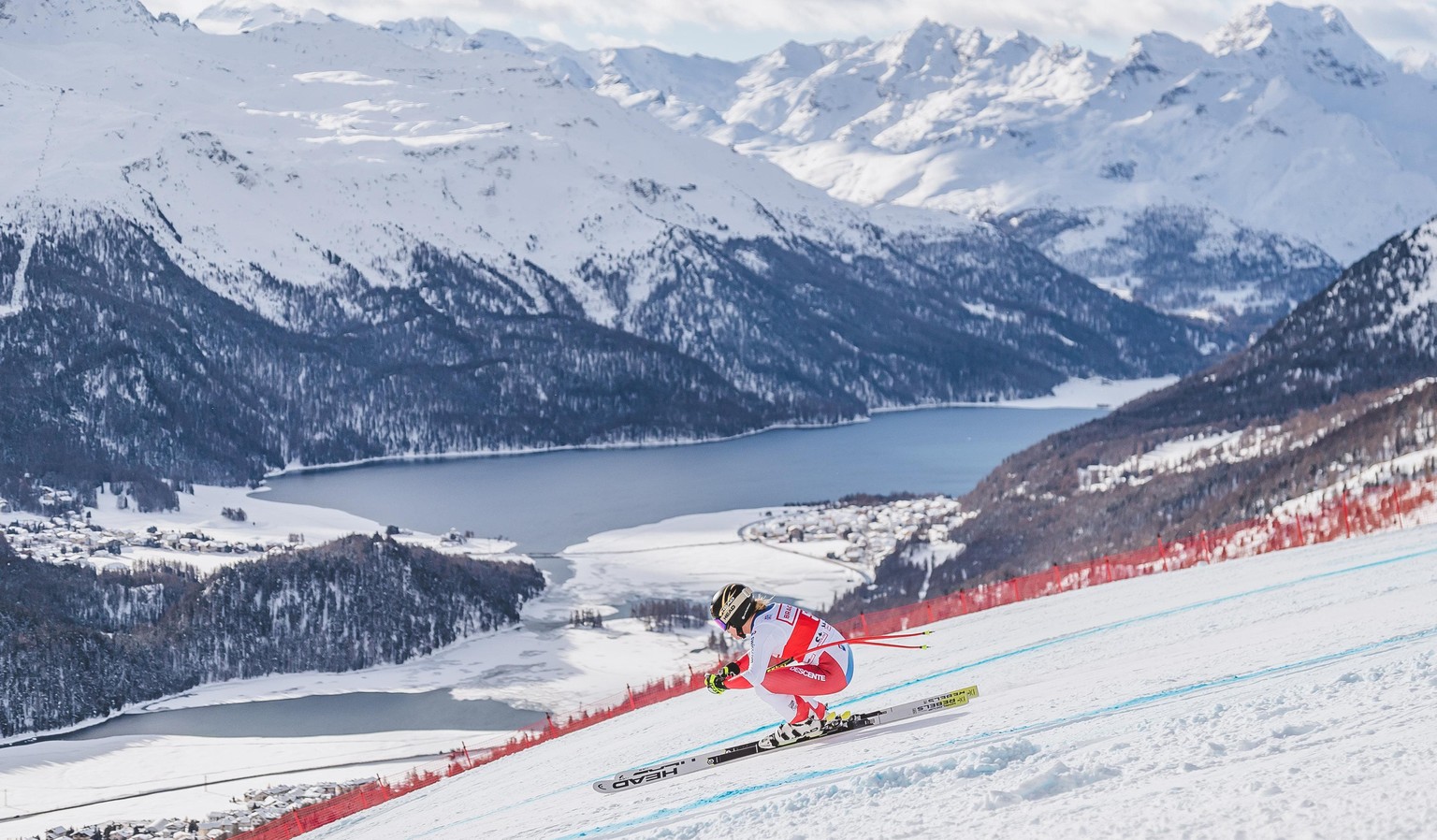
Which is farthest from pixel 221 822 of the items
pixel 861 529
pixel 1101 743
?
pixel 861 529

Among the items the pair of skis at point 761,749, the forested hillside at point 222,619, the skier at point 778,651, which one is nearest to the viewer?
the skier at point 778,651

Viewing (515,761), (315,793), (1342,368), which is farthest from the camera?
(1342,368)

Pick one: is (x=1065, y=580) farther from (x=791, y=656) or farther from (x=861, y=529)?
(x=861, y=529)

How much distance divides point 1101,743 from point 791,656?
4.41 meters

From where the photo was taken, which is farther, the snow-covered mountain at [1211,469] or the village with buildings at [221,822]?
the snow-covered mountain at [1211,469]

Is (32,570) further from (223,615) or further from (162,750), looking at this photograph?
(162,750)

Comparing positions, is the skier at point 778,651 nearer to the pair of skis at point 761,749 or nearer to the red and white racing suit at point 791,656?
the red and white racing suit at point 791,656

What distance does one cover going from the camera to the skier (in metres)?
19.4

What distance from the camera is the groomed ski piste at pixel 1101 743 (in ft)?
45.2

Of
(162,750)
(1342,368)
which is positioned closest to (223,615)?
(162,750)

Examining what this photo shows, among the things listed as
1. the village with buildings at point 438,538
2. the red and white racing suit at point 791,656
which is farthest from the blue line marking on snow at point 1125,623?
the village with buildings at point 438,538

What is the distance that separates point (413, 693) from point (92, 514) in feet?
318

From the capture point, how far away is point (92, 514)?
186000mm

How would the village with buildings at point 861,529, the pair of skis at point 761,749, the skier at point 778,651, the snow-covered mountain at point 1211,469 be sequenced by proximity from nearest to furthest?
the skier at point 778,651, the pair of skis at point 761,749, the snow-covered mountain at point 1211,469, the village with buildings at point 861,529
